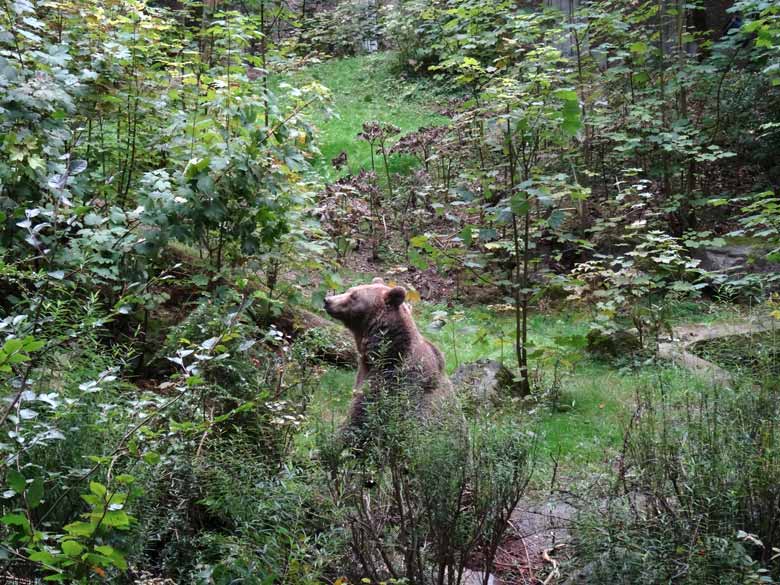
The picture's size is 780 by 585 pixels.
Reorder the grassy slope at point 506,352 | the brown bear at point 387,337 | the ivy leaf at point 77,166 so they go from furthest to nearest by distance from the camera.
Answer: the grassy slope at point 506,352 < the brown bear at point 387,337 < the ivy leaf at point 77,166

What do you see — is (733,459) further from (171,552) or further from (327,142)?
(327,142)

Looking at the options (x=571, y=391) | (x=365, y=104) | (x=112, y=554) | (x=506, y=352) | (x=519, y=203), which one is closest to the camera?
(x=112, y=554)

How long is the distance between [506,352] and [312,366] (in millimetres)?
3948

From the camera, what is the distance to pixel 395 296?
6.02m

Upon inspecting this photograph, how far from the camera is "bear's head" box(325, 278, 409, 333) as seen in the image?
6.08 meters

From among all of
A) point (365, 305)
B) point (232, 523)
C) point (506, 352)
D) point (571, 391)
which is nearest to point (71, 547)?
→ point (232, 523)

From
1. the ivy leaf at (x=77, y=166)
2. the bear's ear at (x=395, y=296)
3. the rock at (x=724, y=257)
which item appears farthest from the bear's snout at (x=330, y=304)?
the rock at (x=724, y=257)

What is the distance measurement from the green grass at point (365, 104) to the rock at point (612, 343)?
7.16 meters

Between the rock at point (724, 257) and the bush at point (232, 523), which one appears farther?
the rock at point (724, 257)

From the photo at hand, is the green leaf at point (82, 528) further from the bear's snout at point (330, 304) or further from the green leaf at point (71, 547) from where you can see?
the bear's snout at point (330, 304)

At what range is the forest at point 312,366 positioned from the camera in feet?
10.4

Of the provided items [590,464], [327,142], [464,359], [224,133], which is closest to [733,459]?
[590,464]

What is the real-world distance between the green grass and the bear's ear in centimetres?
922

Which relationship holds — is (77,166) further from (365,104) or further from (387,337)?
(365,104)
